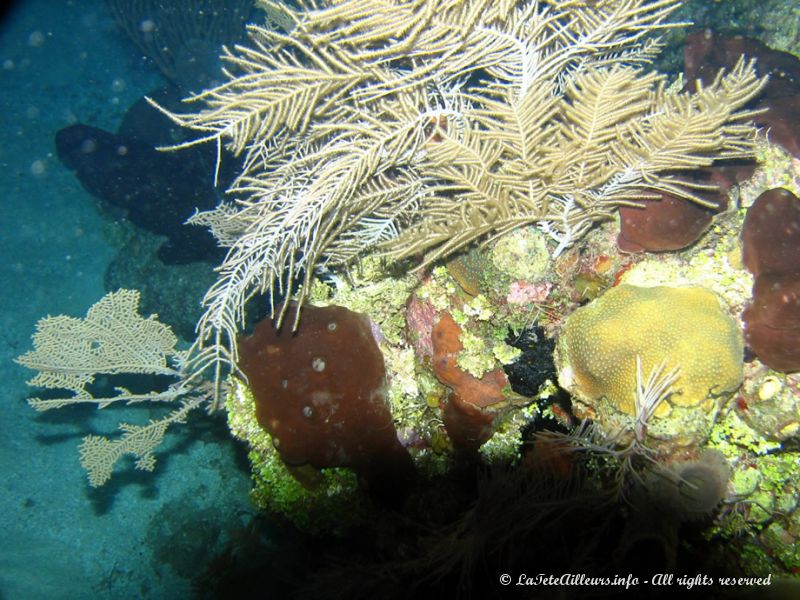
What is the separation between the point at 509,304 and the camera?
3.56m

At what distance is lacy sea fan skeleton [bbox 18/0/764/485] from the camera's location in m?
2.60

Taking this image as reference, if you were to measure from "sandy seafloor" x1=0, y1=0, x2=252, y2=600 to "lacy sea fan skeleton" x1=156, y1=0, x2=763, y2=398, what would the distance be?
17.8ft

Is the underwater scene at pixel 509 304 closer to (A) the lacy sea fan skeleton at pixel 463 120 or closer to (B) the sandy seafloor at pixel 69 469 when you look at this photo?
(A) the lacy sea fan skeleton at pixel 463 120

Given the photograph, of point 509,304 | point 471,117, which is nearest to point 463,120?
point 471,117

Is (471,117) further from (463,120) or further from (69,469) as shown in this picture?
(69,469)

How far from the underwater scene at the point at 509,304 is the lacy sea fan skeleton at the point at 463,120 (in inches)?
1.0

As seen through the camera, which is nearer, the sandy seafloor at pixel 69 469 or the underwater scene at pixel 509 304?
the underwater scene at pixel 509 304

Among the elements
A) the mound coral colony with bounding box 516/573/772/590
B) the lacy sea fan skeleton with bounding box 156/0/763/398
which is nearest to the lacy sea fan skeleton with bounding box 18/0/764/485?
the lacy sea fan skeleton with bounding box 156/0/763/398

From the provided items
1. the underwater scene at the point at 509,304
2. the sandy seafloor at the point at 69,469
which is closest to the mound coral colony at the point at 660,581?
the underwater scene at the point at 509,304

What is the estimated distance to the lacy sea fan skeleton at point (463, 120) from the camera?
2598mm

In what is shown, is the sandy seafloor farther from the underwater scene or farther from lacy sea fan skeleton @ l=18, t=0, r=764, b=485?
lacy sea fan skeleton @ l=18, t=0, r=764, b=485

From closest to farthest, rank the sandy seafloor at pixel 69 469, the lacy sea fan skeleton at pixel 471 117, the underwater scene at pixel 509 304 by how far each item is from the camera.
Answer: the lacy sea fan skeleton at pixel 471 117, the underwater scene at pixel 509 304, the sandy seafloor at pixel 69 469

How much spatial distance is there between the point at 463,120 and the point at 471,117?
0.35 feet

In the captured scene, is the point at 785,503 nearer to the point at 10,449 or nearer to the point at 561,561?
the point at 561,561
